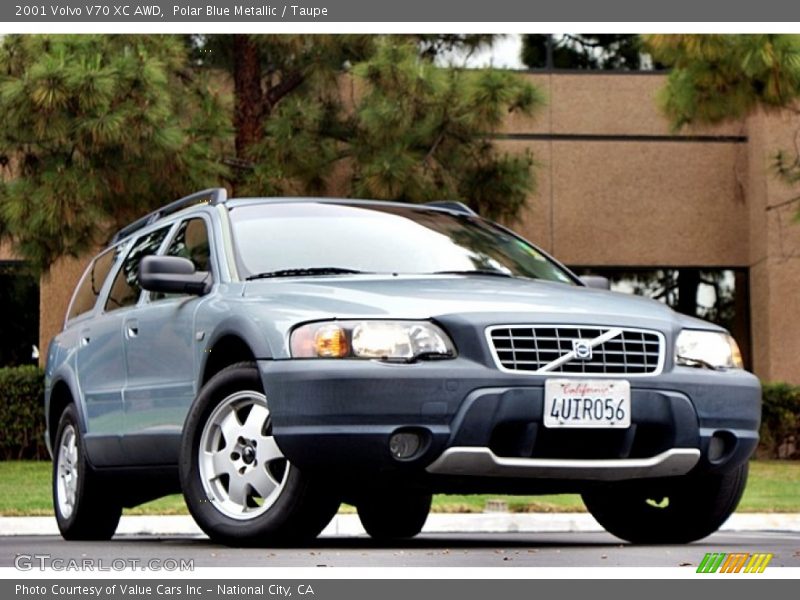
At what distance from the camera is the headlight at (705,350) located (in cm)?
709

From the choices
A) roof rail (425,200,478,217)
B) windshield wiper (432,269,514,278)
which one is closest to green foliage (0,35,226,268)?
roof rail (425,200,478,217)

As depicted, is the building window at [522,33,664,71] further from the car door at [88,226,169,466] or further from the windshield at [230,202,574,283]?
the windshield at [230,202,574,283]

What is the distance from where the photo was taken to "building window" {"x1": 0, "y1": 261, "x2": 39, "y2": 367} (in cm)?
2134

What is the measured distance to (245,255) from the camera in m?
7.64

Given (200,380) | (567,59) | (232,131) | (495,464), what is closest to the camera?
(495,464)

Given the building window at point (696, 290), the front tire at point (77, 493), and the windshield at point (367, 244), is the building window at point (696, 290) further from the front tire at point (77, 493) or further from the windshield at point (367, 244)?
the windshield at point (367, 244)

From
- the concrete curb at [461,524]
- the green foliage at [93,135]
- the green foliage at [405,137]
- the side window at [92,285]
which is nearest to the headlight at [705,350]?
the side window at [92,285]

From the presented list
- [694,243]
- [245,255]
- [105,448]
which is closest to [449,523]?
[105,448]

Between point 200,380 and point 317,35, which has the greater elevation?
point 317,35

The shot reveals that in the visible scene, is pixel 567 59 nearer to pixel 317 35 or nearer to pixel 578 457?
pixel 317 35

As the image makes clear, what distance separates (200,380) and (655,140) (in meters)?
15.3

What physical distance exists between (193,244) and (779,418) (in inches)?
484

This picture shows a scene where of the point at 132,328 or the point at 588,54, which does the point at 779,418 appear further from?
the point at 132,328

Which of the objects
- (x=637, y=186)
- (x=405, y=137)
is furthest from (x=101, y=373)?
(x=637, y=186)
